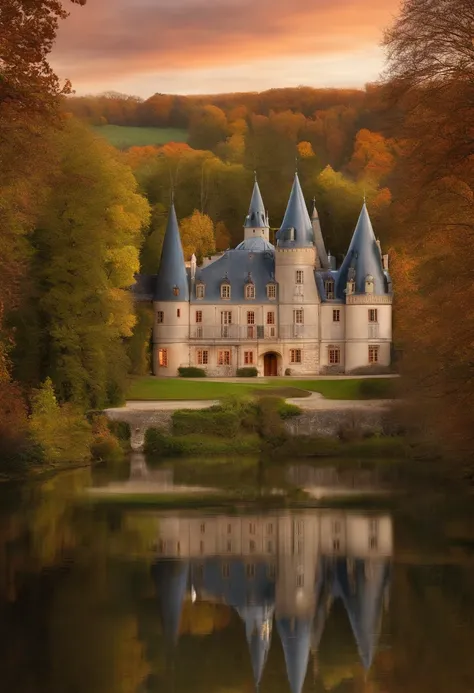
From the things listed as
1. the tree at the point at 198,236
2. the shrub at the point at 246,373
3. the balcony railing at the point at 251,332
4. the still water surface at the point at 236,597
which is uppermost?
the tree at the point at 198,236

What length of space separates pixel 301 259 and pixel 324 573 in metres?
42.7

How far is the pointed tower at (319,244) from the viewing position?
68.8m

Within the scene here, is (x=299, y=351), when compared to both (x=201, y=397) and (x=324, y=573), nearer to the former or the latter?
(x=201, y=397)

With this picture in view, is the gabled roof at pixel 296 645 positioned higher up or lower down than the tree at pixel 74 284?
lower down

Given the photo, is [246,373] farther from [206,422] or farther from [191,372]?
[206,422]

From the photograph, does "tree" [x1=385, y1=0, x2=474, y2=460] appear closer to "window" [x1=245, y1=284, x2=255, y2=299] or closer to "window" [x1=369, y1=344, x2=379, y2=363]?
"window" [x1=369, y1=344, x2=379, y2=363]

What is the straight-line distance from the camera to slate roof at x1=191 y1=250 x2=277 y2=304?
216 feet

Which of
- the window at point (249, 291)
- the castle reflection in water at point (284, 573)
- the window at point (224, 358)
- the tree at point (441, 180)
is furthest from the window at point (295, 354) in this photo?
the tree at point (441, 180)

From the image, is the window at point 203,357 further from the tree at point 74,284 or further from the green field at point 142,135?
the green field at point 142,135

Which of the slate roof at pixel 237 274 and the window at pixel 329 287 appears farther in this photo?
the window at pixel 329 287

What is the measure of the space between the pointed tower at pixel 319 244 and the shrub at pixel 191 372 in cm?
854

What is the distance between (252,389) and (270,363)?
1470cm

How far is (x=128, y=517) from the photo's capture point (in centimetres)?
2808

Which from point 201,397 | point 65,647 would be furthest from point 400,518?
point 201,397
